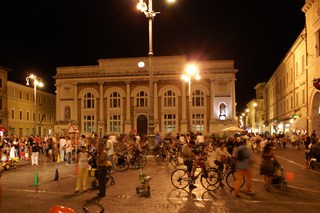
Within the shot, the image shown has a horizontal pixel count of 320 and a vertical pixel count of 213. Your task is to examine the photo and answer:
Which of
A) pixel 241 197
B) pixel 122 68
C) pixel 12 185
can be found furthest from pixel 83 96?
pixel 241 197

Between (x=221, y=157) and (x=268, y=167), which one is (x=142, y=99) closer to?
(x=221, y=157)

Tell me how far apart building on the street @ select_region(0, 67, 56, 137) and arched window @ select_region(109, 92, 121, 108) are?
11.2m

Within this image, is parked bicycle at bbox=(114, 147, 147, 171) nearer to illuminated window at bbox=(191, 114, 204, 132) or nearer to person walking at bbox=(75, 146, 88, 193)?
person walking at bbox=(75, 146, 88, 193)

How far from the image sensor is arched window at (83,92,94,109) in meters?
60.1

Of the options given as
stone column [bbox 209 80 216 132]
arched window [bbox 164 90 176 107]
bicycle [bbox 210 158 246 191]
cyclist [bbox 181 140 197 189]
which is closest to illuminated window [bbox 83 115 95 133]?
arched window [bbox 164 90 176 107]

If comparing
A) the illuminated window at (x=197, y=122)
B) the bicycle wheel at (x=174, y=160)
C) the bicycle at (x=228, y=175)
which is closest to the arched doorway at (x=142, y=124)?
the illuminated window at (x=197, y=122)

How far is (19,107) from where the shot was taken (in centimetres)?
6272

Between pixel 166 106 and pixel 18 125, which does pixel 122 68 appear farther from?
pixel 18 125

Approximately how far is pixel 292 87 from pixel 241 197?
33813mm

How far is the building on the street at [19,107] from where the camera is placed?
188 ft

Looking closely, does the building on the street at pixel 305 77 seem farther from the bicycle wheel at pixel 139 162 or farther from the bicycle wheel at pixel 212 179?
the bicycle wheel at pixel 212 179

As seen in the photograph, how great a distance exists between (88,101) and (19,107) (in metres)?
12.7

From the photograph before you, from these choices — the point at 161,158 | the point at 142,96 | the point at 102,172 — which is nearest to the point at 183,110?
the point at 142,96

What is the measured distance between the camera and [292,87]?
42.0 meters
